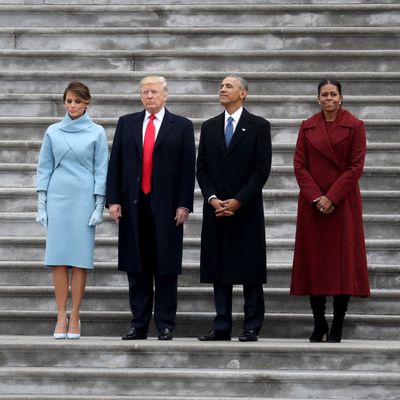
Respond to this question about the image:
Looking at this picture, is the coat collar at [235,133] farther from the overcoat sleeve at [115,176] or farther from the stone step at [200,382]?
the stone step at [200,382]

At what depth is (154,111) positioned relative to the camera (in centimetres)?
923

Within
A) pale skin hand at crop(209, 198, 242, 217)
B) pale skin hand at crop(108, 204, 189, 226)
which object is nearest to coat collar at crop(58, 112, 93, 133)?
pale skin hand at crop(108, 204, 189, 226)

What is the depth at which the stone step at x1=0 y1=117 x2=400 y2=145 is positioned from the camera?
1104cm

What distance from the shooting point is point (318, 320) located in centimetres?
894

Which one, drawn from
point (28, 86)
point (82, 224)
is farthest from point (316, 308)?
point (28, 86)

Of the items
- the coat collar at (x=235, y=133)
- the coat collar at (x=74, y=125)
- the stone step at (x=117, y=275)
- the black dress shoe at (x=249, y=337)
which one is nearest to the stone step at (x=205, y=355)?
the black dress shoe at (x=249, y=337)

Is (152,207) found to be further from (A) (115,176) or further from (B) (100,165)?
(B) (100,165)

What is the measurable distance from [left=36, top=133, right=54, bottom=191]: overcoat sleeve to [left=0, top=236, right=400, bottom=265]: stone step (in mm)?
969

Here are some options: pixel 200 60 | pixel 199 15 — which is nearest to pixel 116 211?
pixel 200 60

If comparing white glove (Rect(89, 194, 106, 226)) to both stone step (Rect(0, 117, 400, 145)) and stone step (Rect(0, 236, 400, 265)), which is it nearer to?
stone step (Rect(0, 236, 400, 265))

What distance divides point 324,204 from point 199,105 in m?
2.74

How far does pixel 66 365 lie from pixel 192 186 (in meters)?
1.52

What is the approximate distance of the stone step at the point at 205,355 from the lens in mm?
8234

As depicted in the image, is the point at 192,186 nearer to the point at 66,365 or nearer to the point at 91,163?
the point at 91,163
